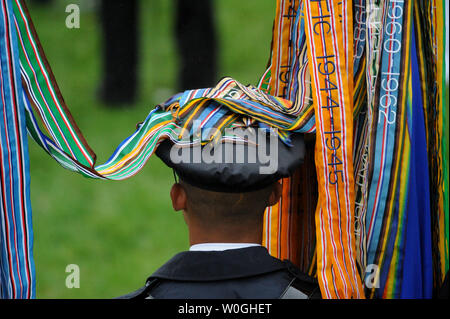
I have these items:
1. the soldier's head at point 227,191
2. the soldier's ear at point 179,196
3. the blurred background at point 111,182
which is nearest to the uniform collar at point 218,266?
the soldier's head at point 227,191

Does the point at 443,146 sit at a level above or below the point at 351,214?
above

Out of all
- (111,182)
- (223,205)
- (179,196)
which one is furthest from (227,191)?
(111,182)

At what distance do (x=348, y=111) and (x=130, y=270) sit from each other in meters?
4.61

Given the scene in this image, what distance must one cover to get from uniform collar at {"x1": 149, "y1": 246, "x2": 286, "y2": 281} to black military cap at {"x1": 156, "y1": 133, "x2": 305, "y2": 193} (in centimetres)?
19

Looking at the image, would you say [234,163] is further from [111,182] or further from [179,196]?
[111,182]

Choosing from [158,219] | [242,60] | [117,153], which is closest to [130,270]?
[158,219]

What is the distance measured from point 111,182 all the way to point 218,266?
5.86 meters

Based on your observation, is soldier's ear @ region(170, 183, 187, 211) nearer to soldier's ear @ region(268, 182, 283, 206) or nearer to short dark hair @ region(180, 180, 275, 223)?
short dark hair @ region(180, 180, 275, 223)

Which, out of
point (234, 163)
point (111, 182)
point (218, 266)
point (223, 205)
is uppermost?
point (234, 163)

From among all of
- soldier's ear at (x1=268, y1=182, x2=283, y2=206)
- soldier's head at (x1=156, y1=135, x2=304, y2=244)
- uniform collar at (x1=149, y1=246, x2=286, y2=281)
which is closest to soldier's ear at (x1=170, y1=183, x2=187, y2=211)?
soldier's head at (x1=156, y1=135, x2=304, y2=244)

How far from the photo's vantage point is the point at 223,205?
2.15m

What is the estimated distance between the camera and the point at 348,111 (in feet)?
7.34

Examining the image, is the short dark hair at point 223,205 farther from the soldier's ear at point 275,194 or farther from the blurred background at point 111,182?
the blurred background at point 111,182
